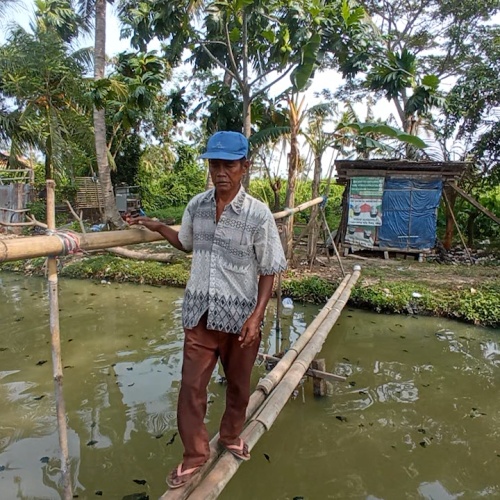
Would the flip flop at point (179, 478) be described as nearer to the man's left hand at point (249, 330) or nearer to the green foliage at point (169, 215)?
the man's left hand at point (249, 330)

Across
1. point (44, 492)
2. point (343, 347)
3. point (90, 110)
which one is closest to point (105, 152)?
point (90, 110)

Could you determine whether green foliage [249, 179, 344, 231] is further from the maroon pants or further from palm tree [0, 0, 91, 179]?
the maroon pants

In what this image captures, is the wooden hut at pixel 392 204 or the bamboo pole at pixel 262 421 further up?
the wooden hut at pixel 392 204

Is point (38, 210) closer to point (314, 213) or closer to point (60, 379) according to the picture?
point (314, 213)

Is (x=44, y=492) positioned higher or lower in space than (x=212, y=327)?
lower

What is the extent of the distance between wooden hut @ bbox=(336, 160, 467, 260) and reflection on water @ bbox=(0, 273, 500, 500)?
4.64m

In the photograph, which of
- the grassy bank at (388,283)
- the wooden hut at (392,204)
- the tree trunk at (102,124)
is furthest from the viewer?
the wooden hut at (392,204)

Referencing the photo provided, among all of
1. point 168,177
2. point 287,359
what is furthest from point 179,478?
point 168,177

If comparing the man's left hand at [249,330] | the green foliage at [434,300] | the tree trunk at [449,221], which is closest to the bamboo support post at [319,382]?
the man's left hand at [249,330]

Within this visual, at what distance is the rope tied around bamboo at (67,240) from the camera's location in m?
1.93

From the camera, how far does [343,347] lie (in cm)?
537

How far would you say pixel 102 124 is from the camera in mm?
9914

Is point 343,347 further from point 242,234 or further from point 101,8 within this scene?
point 101,8

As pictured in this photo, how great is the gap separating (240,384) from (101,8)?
10.2 m
